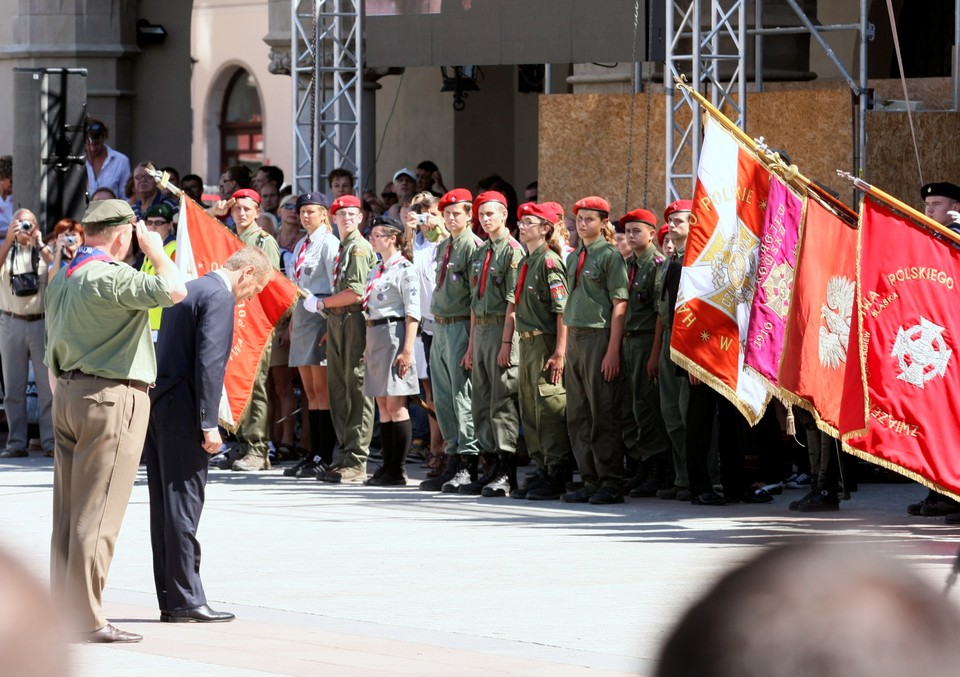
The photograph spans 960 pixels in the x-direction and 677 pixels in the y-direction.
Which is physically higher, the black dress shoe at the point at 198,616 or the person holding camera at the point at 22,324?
the person holding camera at the point at 22,324

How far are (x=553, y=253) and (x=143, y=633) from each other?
5368mm

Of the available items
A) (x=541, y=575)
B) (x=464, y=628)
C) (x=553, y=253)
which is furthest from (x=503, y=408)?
(x=464, y=628)

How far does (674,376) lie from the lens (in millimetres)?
12023

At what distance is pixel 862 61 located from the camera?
14125mm

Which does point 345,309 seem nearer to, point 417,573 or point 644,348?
point 644,348

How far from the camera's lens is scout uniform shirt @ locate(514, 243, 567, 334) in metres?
11.9

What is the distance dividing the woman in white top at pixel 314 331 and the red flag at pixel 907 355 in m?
4.91

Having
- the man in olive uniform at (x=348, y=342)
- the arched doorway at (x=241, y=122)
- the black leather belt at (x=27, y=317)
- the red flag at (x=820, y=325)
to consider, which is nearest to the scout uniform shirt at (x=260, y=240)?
the man in olive uniform at (x=348, y=342)

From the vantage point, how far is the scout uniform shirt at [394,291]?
497 inches

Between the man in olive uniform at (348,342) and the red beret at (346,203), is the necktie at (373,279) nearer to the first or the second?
the man in olive uniform at (348,342)

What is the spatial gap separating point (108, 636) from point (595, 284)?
540 centimetres

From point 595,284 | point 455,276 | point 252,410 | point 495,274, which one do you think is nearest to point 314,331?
point 252,410

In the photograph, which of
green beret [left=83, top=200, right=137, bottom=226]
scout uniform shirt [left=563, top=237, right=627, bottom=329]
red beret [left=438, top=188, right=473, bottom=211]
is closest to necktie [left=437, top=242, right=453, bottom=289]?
red beret [left=438, top=188, right=473, bottom=211]

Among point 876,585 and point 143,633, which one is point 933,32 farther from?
point 876,585
